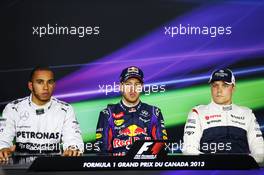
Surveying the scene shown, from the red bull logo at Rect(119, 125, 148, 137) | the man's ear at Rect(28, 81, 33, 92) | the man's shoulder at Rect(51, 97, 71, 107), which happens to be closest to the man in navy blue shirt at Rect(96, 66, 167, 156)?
the red bull logo at Rect(119, 125, 148, 137)

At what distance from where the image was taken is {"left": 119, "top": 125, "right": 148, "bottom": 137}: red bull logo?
14.2 feet

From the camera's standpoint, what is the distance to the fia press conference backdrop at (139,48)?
15.2 feet

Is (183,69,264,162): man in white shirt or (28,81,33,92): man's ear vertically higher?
(28,81,33,92): man's ear

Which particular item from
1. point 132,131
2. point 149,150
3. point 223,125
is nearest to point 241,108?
point 223,125

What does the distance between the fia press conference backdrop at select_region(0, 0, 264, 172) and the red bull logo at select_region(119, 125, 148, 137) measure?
0.40 metres

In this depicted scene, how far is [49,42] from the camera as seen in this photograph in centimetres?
464

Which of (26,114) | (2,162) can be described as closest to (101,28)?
(26,114)

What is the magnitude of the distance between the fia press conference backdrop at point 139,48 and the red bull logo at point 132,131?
1.32 ft

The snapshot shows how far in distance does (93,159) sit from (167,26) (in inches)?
88.3

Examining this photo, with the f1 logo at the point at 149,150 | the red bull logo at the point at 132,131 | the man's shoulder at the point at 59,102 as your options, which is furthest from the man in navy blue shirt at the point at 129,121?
the f1 logo at the point at 149,150

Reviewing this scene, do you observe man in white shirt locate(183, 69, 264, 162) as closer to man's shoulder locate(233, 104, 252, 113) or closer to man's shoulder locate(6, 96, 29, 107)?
man's shoulder locate(233, 104, 252, 113)

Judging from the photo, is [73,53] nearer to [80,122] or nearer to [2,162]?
[80,122]

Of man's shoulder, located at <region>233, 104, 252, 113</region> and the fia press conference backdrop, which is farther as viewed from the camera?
the fia press conference backdrop

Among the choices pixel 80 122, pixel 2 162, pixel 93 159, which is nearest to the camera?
pixel 93 159
